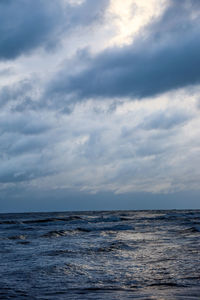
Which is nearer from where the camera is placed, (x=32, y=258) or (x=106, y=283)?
(x=106, y=283)

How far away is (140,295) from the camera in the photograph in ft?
20.1

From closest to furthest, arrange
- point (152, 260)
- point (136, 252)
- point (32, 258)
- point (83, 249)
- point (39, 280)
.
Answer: point (39, 280) < point (152, 260) < point (32, 258) < point (136, 252) < point (83, 249)

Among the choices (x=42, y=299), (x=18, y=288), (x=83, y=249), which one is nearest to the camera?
(x=42, y=299)

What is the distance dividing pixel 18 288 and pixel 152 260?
521cm

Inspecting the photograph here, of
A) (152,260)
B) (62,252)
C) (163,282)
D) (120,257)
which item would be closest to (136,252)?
(120,257)

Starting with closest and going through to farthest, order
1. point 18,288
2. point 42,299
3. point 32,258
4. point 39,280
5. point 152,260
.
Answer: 1. point 42,299
2. point 18,288
3. point 39,280
4. point 152,260
5. point 32,258

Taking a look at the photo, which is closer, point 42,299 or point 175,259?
point 42,299

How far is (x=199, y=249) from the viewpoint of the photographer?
13039 mm

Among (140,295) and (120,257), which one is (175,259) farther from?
(140,295)

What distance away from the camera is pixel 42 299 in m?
5.98

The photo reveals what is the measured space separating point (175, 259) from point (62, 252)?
4.84m

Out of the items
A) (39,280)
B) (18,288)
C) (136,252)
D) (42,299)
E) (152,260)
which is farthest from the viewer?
(136,252)

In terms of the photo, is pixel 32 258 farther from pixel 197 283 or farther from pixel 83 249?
pixel 197 283

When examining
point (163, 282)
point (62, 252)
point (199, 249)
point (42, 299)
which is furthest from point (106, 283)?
point (199, 249)
